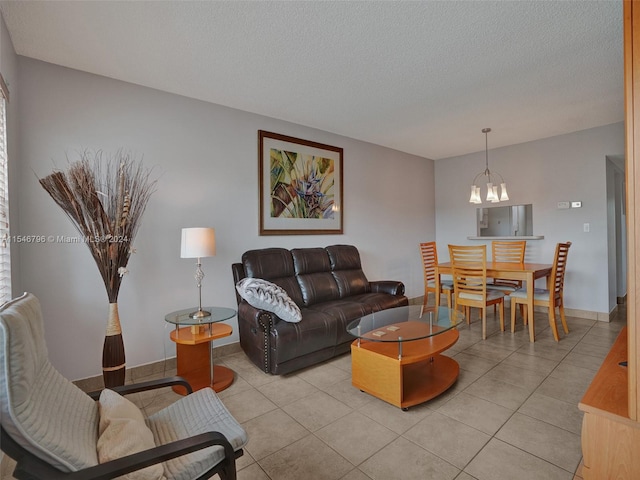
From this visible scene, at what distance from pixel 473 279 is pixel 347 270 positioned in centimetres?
155

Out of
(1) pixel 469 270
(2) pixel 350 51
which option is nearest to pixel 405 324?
(1) pixel 469 270

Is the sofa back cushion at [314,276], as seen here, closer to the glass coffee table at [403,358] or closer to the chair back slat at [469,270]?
the glass coffee table at [403,358]

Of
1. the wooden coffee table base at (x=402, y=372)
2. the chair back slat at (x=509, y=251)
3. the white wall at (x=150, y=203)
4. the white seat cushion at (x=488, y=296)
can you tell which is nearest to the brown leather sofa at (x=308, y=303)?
the white wall at (x=150, y=203)

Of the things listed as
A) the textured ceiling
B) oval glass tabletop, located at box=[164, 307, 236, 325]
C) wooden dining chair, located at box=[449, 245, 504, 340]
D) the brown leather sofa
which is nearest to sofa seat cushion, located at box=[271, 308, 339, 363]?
the brown leather sofa

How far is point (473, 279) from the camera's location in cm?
393

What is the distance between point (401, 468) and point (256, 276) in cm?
212

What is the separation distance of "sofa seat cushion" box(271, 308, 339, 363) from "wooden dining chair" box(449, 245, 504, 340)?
1.75 m

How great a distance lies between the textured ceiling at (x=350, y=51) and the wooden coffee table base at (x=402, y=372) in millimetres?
2249

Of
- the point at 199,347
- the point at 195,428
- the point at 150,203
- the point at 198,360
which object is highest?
the point at 150,203

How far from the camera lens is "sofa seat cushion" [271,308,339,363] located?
270cm

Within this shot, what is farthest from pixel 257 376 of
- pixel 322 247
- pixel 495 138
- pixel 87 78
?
pixel 495 138

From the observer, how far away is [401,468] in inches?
66.0

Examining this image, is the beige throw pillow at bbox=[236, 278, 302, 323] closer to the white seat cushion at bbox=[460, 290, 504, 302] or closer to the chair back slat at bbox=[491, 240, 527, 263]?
the white seat cushion at bbox=[460, 290, 504, 302]

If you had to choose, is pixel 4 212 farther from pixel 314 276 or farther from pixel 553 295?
pixel 553 295
